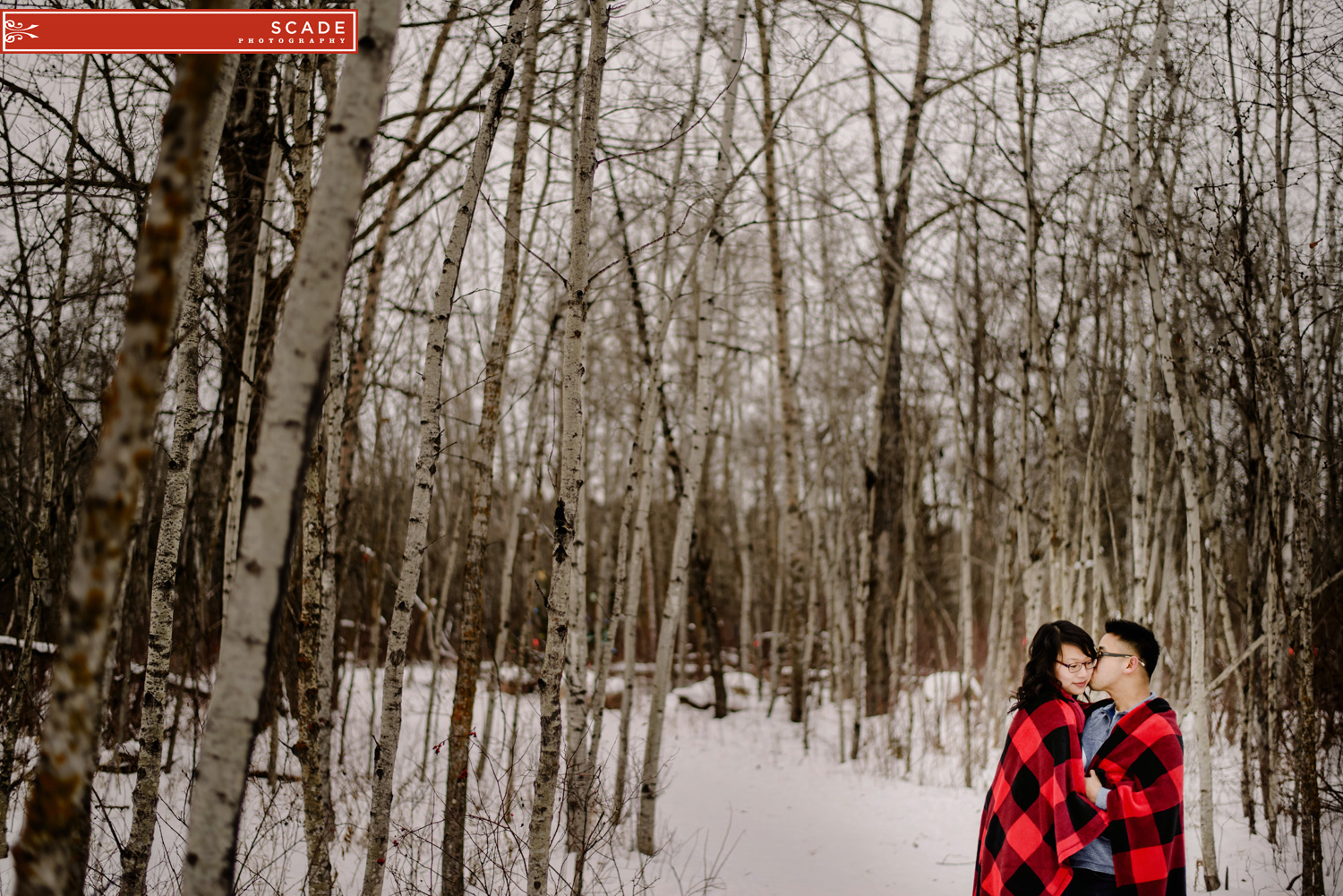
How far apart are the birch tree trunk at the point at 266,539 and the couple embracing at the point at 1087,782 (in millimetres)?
2304

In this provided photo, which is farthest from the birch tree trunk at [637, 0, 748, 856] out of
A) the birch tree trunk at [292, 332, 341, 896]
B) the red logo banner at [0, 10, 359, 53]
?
the red logo banner at [0, 10, 359, 53]

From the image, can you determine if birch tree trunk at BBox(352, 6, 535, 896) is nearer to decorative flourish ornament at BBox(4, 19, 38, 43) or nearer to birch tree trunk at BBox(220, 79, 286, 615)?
birch tree trunk at BBox(220, 79, 286, 615)

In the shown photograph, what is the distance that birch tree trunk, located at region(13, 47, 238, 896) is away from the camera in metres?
1.26

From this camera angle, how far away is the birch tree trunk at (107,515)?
126 centimetres

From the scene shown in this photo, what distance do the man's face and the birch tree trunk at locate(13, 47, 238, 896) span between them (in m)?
2.82

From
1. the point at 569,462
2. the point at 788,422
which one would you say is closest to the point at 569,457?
the point at 569,462

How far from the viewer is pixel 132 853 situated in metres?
2.83

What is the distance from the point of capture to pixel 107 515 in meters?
1.28

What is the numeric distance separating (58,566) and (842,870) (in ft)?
18.4

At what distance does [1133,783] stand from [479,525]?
3003 millimetres

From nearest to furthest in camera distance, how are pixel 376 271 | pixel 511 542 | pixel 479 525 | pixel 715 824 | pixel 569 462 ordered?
pixel 569 462
pixel 479 525
pixel 376 271
pixel 715 824
pixel 511 542

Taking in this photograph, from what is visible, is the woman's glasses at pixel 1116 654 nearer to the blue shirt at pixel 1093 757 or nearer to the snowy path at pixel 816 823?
the blue shirt at pixel 1093 757

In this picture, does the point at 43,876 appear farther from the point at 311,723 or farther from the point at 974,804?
the point at 974,804

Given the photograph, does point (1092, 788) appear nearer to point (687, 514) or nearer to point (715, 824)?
point (687, 514)
